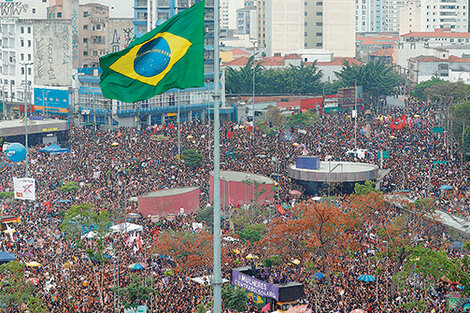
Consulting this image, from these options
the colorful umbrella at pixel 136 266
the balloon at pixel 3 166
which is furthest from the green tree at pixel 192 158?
the colorful umbrella at pixel 136 266

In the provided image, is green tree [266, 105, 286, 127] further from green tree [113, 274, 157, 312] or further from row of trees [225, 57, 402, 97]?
green tree [113, 274, 157, 312]

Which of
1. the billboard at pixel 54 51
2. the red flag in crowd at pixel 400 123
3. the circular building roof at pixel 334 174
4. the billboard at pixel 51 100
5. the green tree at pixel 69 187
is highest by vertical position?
the billboard at pixel 54 51

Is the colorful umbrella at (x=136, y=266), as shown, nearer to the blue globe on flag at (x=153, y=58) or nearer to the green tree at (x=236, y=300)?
the green tree at (x=236, y=300)

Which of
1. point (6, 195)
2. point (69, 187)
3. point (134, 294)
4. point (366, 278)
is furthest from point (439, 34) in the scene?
point (134, 294)

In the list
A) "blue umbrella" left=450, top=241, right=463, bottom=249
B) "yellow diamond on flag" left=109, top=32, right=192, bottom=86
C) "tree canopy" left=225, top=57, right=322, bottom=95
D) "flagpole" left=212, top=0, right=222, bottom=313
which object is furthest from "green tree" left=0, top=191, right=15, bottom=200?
"tree canopy" left=225, top=57, right=322, bottom=95

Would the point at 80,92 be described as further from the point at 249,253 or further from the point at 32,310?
the point at 32,310

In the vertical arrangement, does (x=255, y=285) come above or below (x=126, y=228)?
below

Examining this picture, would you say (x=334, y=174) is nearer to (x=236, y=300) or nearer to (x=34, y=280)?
(x=34, y=280)

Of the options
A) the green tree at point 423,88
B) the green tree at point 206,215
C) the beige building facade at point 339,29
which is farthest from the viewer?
the beige building facade at point 339,29
